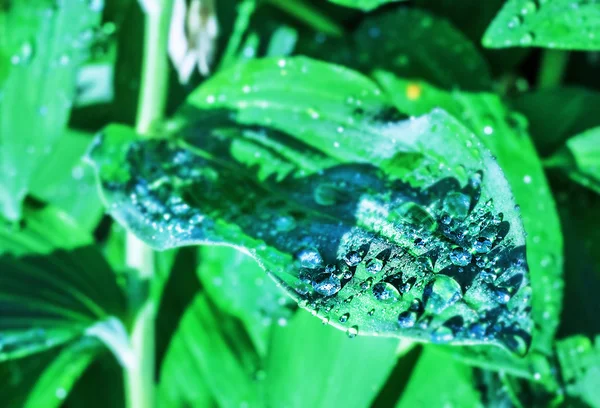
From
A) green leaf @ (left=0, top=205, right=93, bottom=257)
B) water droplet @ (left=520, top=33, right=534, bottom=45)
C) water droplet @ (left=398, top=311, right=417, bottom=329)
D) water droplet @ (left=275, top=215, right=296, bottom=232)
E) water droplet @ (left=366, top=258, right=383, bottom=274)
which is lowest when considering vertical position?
green leaf @ (left=0, top=205, right=93, bottom=257)

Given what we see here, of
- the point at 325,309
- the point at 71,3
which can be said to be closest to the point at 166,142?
the point at 71,3

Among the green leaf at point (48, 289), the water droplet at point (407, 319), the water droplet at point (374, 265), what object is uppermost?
the water droplet at point (374, 265)

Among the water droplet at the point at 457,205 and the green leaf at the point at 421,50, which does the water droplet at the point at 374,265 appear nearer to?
the water droplet at the point at 457,205

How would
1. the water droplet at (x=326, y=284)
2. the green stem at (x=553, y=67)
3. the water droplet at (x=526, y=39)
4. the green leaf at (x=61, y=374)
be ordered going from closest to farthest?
the water droplet at (x=326, y=284), the water droplet at (x=526, y=39), the green leaf at (x=61, y=374), the green stem at (x=553, y=67)

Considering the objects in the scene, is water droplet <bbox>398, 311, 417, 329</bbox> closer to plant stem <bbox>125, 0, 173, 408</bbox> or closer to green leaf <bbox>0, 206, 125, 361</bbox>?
plant stem <bbox>125, 0, 173, 408</bbox>

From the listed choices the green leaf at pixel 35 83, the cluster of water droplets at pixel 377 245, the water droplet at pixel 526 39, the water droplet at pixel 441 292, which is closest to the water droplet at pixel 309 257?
the cluster of water droplets at pixel 377 245

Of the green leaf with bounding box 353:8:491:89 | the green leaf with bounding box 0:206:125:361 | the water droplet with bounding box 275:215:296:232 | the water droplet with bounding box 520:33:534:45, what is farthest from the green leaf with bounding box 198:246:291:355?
the water droplet with bounding box 520:33:534:45
